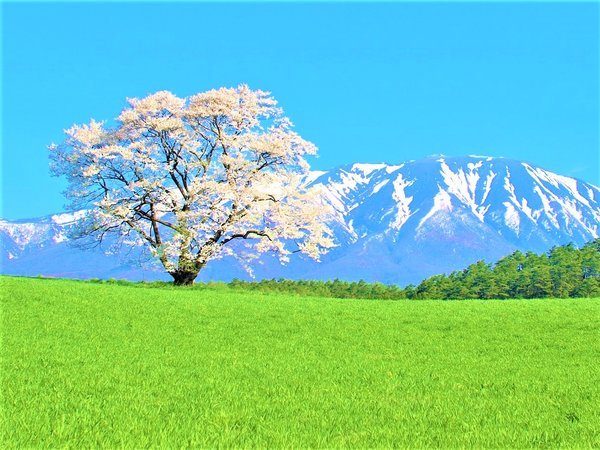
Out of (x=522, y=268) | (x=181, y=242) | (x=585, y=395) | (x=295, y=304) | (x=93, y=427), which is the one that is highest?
(x=522, y=268)

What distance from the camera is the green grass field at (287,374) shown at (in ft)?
41.6

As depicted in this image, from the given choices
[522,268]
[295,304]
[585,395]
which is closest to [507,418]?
[585,395]

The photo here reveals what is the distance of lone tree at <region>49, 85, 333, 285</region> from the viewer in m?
49.7

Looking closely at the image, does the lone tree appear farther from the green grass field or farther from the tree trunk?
the green grass field

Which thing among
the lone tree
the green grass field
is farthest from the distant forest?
the green grass field

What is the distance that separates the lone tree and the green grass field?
39.9ft

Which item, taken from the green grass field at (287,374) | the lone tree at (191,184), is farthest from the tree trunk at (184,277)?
the green grass field at (287,374)

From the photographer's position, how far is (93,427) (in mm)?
12773

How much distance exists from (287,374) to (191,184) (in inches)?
1276

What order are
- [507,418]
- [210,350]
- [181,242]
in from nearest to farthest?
[507,418]
[210,350]
[181,242]

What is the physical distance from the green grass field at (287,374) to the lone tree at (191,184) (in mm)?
12161

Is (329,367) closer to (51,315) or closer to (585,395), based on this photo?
(585,395)

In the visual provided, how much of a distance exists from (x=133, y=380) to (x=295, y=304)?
22302mm

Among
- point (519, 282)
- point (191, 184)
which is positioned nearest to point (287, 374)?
point (191, 184)
